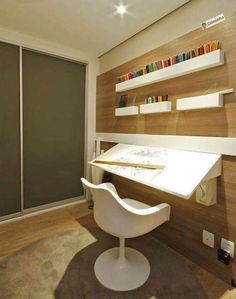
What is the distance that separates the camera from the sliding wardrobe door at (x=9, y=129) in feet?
7.49

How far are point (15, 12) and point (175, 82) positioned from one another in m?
1.76

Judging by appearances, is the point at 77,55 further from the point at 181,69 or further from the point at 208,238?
the point at 208,238

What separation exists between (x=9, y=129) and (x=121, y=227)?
1859mm

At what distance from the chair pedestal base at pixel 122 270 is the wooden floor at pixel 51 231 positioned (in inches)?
17.3

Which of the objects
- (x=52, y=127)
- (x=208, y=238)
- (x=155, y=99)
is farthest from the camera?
(x=52, y=127)

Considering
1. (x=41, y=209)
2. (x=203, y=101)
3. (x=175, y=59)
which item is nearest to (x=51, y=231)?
(x=41, y=209)

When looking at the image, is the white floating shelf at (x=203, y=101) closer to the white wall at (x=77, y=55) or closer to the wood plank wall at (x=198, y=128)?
the wood plank wall at (x=198, y=128)

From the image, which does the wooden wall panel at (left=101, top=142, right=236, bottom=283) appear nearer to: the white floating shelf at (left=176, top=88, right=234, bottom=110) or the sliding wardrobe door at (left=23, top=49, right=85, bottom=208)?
the white floating shelf at (left=176, top=88, right=234, bottom=110)

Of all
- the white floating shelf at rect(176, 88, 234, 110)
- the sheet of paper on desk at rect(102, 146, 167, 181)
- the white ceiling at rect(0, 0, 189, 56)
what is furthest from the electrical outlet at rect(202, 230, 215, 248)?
the white ceiling at rect(0, 0, 189, 56)

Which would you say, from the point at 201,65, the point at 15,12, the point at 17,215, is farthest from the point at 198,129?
the point at 17,215

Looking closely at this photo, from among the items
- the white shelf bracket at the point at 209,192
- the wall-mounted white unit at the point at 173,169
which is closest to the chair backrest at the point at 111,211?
the wall-mounted white unit at the point at 173,169

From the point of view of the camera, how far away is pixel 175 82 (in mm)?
1833

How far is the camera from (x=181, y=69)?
1695 millimetres

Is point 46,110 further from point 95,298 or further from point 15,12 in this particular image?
point 95,298
